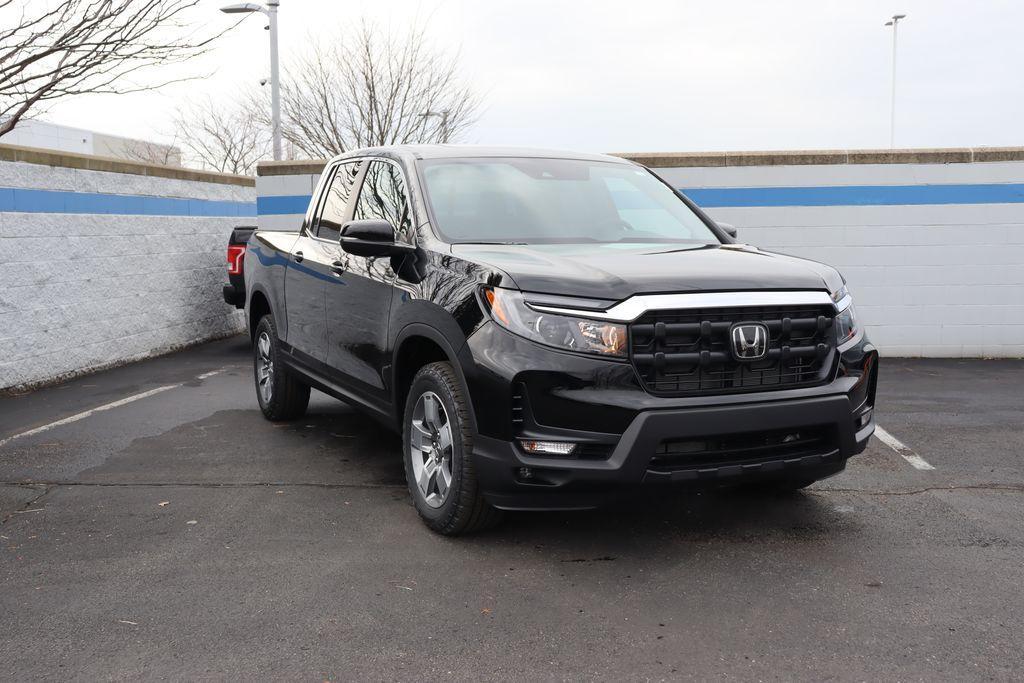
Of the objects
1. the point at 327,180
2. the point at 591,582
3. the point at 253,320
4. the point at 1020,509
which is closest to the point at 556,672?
the point at 591,582

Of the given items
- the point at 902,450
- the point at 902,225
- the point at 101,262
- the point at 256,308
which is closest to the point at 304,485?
the point at 256,308

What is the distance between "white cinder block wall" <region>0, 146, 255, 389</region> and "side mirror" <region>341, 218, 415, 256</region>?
5094 mm

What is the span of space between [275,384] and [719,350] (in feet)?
13.0

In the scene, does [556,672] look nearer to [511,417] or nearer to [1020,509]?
[511,417]

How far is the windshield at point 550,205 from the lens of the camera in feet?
16.2

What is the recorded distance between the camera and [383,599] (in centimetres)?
381

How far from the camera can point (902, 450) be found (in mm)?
6195

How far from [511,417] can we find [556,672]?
3.48 ft

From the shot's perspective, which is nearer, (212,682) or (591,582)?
(212,682)

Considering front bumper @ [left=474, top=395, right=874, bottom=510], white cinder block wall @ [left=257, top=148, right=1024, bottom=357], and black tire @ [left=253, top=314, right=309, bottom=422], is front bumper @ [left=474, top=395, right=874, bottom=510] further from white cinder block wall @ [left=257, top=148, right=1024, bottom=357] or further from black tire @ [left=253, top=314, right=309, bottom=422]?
white cinder block wall @ [left=257, top=148, right=1024, bottom=357]

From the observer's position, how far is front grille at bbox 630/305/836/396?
385 cm

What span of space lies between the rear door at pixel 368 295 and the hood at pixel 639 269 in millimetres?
634

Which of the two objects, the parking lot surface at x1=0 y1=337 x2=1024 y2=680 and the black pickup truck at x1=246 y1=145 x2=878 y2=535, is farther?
the black pickup truck at x1=246 y1=145 x2=878 y2=535

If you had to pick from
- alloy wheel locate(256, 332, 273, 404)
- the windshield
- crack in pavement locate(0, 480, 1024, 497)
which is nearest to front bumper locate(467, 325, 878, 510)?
the windshield
